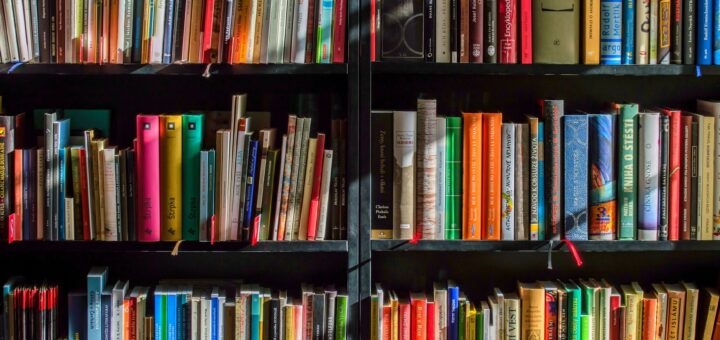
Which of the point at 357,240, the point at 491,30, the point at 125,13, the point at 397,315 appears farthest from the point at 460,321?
the point at 125,13

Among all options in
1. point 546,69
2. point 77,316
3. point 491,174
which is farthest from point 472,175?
point 77,316

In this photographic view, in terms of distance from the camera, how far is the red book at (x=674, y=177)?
2293mm

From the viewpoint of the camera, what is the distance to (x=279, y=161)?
2295 millimetres

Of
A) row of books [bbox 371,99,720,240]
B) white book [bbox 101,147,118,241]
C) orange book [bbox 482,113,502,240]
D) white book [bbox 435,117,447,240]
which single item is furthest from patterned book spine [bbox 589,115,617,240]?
white book [bbox 101,147,118,241]

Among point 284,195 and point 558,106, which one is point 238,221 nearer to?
point 284,195

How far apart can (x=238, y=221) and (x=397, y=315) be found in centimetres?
44

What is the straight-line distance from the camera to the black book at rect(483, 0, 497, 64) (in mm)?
2268

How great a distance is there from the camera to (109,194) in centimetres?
228

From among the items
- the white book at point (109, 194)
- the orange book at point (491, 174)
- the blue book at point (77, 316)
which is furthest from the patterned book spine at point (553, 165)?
the blue book at point (77, 316)

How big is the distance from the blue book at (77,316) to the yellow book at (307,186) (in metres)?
0.55

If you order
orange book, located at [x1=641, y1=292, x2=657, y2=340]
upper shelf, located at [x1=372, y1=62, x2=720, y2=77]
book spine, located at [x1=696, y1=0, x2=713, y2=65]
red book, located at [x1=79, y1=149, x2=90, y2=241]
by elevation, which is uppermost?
book spine, located at [x1=696, y1=0, x2=713, y2=65]

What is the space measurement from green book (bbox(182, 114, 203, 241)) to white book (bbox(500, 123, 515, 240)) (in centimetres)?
70

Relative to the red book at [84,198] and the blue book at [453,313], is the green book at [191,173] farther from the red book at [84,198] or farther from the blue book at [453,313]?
the blue book at [453,313]

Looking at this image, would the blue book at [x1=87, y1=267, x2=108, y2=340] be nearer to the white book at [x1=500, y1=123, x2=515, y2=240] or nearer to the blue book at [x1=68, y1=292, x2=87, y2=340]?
the blue book at [x1=68, y1=292, x2=87, y2=340]
